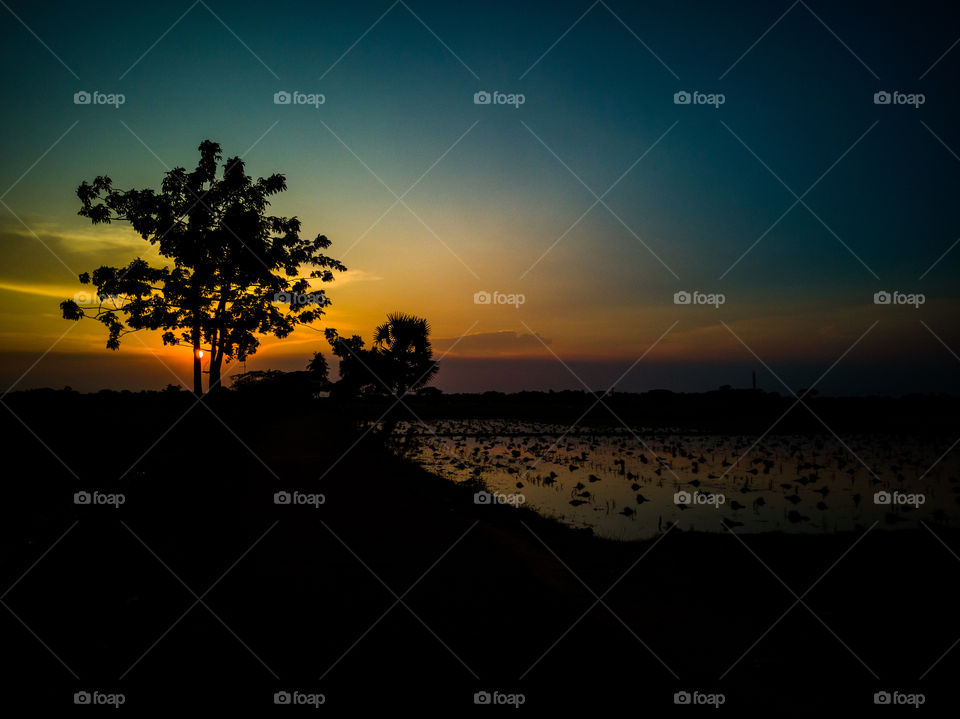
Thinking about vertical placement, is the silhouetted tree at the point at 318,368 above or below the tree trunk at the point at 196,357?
above

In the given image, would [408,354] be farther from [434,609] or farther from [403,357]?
[434,609]

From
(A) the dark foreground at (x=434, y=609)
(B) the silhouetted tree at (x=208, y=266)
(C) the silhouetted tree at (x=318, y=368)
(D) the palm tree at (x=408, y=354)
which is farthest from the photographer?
(C) the silhouetted tree at (x=318, y=368)

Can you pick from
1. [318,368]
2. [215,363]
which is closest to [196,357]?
[215,363]

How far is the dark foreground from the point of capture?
Answer: 584 cm

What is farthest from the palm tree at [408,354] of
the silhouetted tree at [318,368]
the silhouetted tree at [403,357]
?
the silhouetted tree at [318,368]

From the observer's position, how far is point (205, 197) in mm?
17891

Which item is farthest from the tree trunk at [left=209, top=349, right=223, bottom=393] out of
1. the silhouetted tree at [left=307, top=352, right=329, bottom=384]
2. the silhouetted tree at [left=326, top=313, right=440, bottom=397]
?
the silhouetted tree at [left=307, top=352, right=329, bottom=384]

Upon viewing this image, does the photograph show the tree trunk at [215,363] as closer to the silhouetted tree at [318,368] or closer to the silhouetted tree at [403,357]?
the silhouetted tree at [403,357]

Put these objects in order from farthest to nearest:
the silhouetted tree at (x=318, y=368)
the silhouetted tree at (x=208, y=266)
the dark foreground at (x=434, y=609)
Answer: the silhouetted tree at (x=318, y=368) < the silhouetted tree at (x=208, y=266) < the dark foreground at (x=434, y=609)

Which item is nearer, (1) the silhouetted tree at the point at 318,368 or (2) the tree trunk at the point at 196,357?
(2) the tree trunk at the point at 196,357

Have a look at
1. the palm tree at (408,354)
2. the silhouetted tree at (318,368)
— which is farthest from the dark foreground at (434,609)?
the silhouetted tree at (318,368)

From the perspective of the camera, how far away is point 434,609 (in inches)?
301

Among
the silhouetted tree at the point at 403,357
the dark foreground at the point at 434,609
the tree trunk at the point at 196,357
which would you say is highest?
the silhouetted tree at the point at 403,357

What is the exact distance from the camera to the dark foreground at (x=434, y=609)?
584 centimetres
